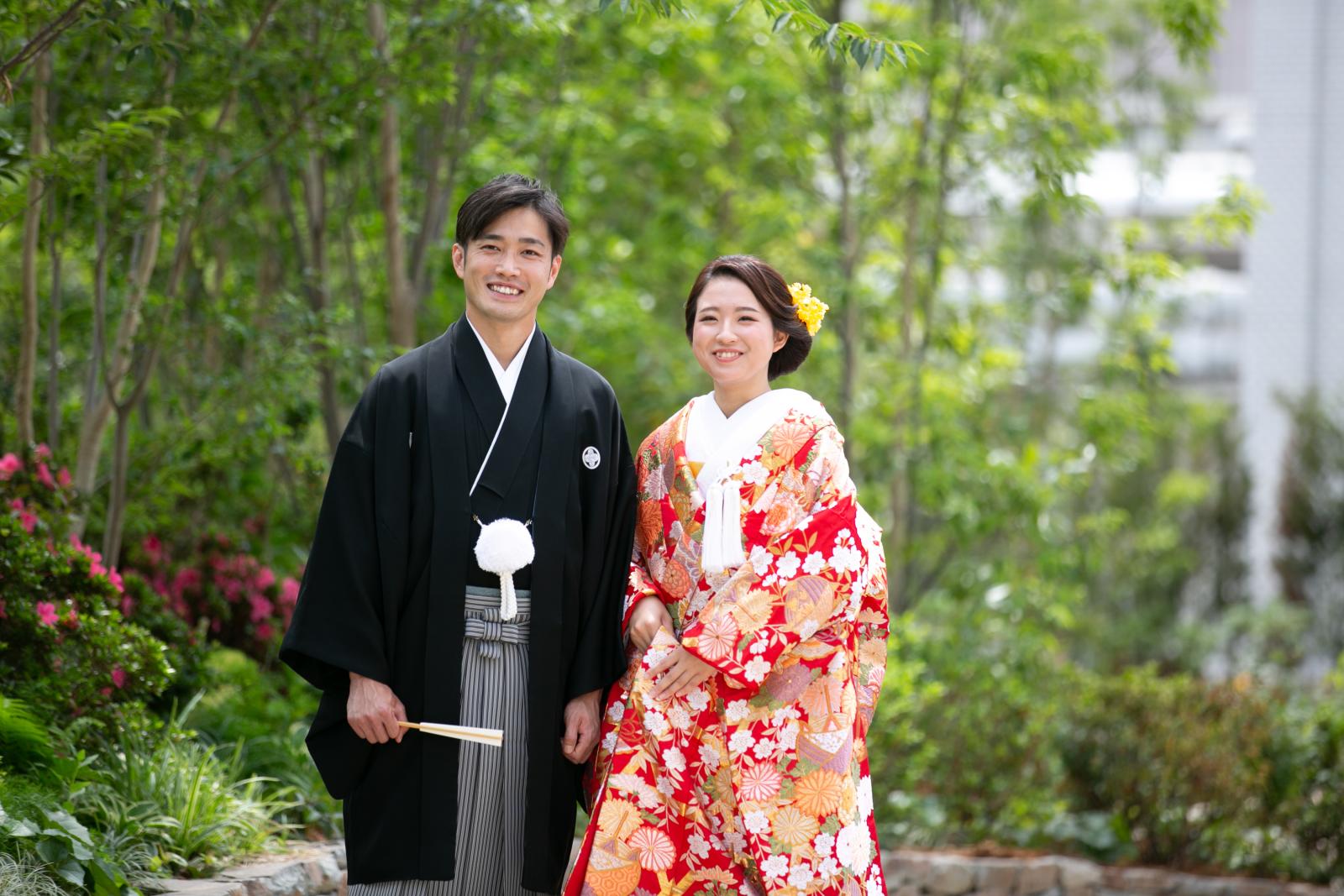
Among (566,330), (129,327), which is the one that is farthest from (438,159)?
(129,327)

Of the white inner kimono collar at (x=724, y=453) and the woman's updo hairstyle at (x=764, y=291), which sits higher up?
the woman's updo hairstyle at (x=764, y=291)

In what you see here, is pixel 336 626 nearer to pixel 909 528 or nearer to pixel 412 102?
pixel 412 102

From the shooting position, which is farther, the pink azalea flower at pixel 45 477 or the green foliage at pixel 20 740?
the pink azalea flower at pixel 45 477

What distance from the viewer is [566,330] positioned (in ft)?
22.2

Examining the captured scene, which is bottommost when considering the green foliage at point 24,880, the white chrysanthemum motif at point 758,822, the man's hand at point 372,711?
the green foliage at point 24,880

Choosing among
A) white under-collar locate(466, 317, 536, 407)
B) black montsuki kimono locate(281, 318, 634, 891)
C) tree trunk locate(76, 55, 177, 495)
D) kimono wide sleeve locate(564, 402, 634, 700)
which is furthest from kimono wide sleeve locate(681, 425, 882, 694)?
tree trunk locate(76, 55, 177, 495)

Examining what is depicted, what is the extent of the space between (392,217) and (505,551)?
270 cm

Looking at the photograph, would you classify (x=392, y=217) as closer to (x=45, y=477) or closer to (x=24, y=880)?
(x=45, y=477)

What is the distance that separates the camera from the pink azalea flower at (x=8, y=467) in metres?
4.00

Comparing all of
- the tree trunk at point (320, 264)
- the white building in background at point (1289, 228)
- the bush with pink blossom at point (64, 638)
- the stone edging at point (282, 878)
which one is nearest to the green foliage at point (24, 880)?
the stone edging at point (282, 878)

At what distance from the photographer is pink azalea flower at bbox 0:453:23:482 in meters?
4.00

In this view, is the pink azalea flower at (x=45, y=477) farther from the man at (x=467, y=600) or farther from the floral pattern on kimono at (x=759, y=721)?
the floral pattern on kimono at (x=759, y=721)

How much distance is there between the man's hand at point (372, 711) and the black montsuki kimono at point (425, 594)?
0.03 metres

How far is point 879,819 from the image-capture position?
6098 millimetres
